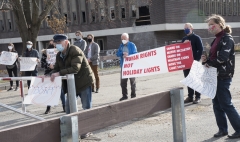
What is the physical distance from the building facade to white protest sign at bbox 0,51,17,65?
2173 cm

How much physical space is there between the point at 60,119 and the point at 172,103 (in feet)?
5.04

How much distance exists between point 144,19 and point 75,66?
34112 millimetres

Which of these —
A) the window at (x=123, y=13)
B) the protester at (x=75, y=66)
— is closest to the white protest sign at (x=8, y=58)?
the protester at (x=75, y=66)

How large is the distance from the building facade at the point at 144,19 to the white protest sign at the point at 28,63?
22.9m

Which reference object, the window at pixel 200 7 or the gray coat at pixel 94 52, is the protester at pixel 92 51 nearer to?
the gray coat at pixel 94 52

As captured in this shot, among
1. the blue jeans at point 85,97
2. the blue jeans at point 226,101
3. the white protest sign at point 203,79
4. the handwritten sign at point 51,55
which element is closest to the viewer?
the white protest sign at point 203,79

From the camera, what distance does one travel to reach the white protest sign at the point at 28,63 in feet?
37.1

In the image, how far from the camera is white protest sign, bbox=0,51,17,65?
12.6 metres

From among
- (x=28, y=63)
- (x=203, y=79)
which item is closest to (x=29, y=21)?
(x=28, y=63)

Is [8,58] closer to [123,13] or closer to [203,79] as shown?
[203,79]

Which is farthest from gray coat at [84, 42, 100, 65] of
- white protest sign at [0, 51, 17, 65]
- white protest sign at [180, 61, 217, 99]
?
white protest sign at [180, 61, 217, 99]

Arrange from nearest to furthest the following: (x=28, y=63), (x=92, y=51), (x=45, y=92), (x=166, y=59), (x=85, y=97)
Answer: (x=45, y=92) < (x=85, y=97) < (x=166, y=59) < (x=28, y=63) < (x=92, y=51)

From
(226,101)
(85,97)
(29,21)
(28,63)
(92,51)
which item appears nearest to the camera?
(226,101)

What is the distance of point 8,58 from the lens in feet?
41.5
